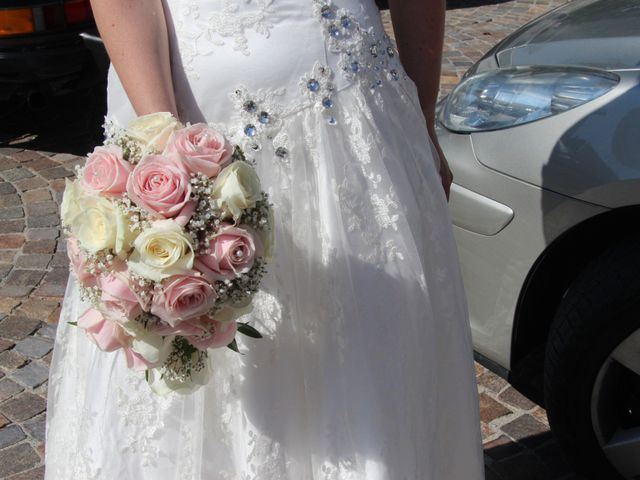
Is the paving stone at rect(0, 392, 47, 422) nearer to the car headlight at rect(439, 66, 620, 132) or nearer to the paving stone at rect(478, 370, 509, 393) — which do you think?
the paving stone at rect(478, 370, 509, 393)

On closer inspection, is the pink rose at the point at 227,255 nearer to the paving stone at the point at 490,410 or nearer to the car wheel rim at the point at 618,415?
the car wheel rim at the point at 618,415

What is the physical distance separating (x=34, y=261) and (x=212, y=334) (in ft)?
9.28

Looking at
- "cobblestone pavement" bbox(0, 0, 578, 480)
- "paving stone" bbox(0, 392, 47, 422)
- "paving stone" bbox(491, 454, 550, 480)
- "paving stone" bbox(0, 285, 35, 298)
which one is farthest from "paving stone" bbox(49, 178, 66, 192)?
"paving stone" bbox(491, 454, 550, 480)

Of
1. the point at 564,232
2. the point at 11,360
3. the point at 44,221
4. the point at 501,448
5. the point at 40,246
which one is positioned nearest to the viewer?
the point at 564,232

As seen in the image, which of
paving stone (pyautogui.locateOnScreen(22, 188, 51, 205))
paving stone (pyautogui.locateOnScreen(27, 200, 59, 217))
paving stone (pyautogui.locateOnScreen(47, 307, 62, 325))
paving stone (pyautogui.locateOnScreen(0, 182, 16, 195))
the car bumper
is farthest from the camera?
paving stone (pyautogui.locateOnScreen(0, 182, 16, 195))

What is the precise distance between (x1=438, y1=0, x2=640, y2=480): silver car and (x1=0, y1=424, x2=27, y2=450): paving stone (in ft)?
4.96

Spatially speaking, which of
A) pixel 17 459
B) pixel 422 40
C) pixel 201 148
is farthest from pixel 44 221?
pixel 201 148

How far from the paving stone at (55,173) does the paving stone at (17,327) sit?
1.43m

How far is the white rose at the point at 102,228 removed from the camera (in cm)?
142

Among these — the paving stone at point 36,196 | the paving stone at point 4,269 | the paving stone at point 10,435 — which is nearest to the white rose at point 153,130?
the paving stone at point 10,435

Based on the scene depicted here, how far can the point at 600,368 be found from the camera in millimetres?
2492

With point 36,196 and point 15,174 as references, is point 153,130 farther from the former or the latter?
point 15,174

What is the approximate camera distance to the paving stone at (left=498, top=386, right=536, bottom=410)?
321 cm

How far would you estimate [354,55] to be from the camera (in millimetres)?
1823
